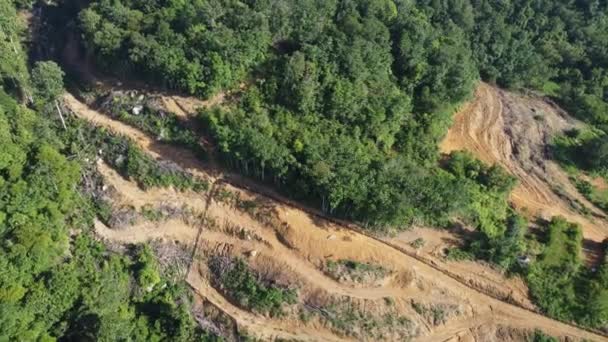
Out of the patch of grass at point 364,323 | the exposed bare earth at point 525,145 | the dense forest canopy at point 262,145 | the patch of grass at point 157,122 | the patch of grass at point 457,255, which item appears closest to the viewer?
the dense forest canopy at point 262,145

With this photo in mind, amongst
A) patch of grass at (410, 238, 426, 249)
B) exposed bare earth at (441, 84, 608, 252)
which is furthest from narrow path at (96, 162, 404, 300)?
exposed bare earth at (441, 84, 608, 252)

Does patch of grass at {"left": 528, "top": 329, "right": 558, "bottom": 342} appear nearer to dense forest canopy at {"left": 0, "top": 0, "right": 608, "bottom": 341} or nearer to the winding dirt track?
the winding dirt track

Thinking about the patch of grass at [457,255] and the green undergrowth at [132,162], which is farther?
the green undergrowth at [132,162]

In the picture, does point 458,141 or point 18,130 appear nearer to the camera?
point 18,130

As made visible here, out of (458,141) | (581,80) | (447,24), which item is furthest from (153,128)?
(581,80)

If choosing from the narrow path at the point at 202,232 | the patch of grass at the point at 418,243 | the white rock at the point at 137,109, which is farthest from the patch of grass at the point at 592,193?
the white rock at the point at 137,109

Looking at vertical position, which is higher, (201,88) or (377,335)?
(201,88)

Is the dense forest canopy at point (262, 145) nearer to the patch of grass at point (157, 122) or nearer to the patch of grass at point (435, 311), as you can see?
the patch of grass at point (157, 122)

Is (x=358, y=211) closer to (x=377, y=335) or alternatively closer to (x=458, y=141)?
(x=377, y=335)
